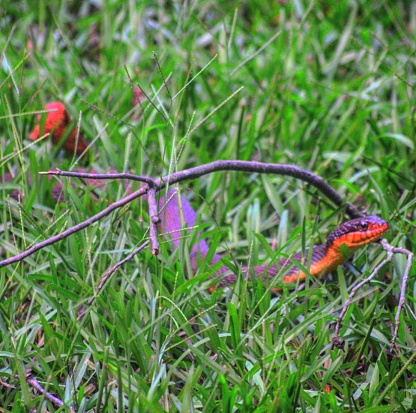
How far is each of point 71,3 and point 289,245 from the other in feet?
9.20

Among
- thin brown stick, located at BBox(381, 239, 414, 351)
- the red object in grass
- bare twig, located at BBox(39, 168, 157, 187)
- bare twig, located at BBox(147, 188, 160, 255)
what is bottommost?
the red object in grass

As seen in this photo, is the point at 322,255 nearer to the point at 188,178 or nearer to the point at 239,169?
the point at 239,169

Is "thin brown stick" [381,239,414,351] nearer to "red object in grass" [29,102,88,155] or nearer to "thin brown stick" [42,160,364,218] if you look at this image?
"thin brown stick" [42,160,364,218]

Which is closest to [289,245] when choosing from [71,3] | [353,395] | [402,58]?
[353,395]

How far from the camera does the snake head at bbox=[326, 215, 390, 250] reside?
95.0 inches

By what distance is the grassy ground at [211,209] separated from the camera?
2.02 meters

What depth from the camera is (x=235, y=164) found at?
7.64ft

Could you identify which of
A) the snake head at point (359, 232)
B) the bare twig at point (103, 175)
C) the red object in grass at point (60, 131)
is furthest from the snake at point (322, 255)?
the red object in grass at point (60, 131)

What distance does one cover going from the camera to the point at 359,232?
245 centimetres

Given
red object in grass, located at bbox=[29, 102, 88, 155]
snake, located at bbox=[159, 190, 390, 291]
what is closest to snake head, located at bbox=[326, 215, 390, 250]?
snake, located at bbox=[159, 190, 390, 291]

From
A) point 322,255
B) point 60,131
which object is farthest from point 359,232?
point 60,131

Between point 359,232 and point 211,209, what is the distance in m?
0.56

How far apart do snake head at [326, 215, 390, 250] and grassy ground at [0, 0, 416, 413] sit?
0.08 meters

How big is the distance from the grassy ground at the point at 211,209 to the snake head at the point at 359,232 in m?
0.08
